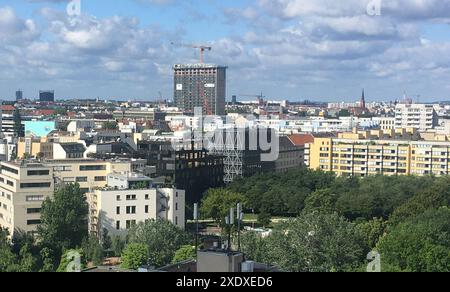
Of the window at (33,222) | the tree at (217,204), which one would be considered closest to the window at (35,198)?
the window at (33,222)

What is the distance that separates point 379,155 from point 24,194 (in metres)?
14.6

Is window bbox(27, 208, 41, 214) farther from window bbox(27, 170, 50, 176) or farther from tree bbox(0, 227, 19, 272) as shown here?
tree bbox(0, 227, 19, 272)

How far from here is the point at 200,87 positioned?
63.9 m

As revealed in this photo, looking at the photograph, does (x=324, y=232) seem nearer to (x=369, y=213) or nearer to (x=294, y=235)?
(x=294, y=235)

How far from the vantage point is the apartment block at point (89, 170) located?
51.4 feet

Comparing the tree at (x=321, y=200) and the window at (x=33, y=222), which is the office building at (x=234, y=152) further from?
the window at (x=33, y=222)

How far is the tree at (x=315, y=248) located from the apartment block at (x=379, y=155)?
14388 millimetres

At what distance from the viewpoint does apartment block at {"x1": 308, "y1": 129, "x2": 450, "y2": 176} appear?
23609mm

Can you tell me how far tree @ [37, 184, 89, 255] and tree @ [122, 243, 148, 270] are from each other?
215 cm

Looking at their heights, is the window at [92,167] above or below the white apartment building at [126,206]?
above

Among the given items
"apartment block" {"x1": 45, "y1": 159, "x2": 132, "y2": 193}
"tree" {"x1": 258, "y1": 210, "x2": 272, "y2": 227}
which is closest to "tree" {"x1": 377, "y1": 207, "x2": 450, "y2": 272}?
"tree" {"x1": 258, "y1": 210, "x2": 272, "y2": 227}

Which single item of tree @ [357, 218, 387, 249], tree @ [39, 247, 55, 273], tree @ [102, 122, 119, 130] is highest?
tree @ [102, 122, 119, 130]

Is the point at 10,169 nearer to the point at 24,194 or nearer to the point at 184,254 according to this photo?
the point at 24,194
